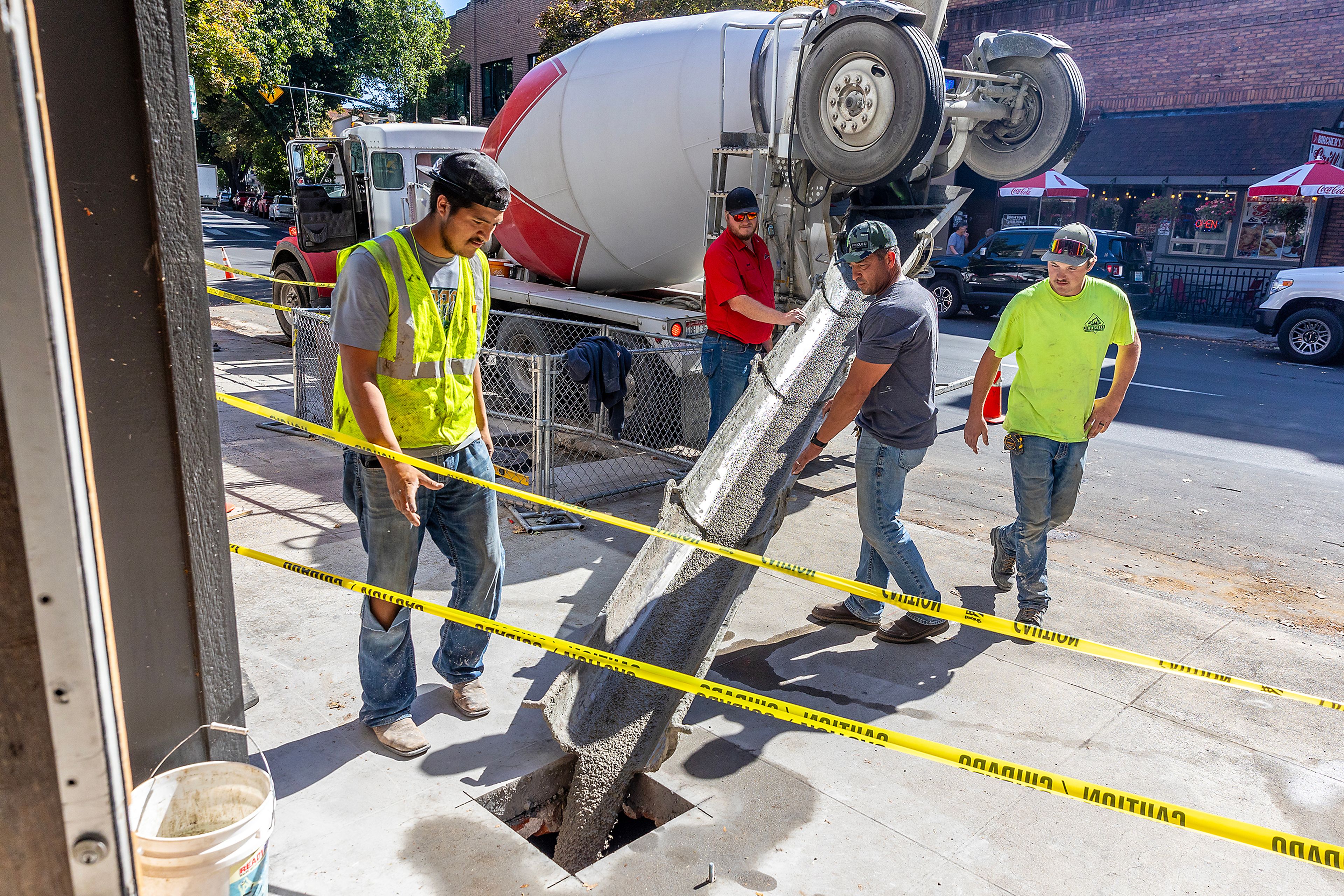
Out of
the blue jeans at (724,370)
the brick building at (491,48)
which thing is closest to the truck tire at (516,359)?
the blue jeans at (724,370)

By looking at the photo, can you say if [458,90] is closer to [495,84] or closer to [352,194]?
[495,84]

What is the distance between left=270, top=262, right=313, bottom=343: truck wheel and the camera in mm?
12844

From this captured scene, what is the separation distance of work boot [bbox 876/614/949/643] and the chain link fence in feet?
8.55

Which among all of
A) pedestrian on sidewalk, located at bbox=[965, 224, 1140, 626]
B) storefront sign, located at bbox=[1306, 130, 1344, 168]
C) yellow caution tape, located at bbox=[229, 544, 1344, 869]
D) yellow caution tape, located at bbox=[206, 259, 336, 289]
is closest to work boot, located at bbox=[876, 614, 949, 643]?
pedestrian on sidewalk, located at bbox=[965, 224, 1140, 626]

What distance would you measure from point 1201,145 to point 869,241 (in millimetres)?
20505

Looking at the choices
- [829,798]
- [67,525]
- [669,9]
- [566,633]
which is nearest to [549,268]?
[566,633]

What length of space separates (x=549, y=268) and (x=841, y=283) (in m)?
3.76

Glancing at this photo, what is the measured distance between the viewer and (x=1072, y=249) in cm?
441

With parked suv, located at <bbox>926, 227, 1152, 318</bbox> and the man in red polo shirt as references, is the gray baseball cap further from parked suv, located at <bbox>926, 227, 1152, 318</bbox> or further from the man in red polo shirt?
parked suv, located at <bbox>926, 227, 1152, 318</bbox>

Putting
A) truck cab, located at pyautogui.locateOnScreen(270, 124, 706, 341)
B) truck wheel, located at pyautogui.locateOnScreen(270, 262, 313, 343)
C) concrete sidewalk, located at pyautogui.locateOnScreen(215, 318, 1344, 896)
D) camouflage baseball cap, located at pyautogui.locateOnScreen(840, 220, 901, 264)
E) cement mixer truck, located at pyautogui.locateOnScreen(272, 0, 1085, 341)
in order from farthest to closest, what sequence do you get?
truck wheel, located at pyautogui.locateOnScreen(270, 262, 313, 343), truck cab, located at pyautogui.locateOnScreen(270, 124, 706, 341), cement mixer truck, located at pyautogui.locateOnScreen(272, 0, 1085, 341), camouflage baseball cap, located at pyautogui.locateOnScreen(840, 220, 901, 264), concrete sidewalk, located at pyautogui.locateOnScreen(215, 318, 1344, 896)

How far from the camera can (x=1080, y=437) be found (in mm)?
4625

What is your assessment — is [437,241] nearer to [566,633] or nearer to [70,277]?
[70,277]

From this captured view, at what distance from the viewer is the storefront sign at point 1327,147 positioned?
60.6ft

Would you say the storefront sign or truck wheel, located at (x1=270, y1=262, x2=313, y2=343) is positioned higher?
the storefront sign
